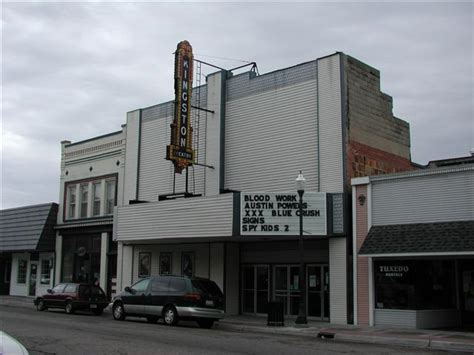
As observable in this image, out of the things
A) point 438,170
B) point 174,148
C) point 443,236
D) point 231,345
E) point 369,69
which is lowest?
point 231,345

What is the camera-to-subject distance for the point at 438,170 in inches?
780

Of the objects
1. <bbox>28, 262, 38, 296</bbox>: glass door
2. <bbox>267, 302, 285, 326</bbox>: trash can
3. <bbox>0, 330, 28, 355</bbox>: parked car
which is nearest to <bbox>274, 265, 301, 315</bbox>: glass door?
<bbox>267, 302, 285, 326</bbox>: trash can

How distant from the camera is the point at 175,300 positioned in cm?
2016

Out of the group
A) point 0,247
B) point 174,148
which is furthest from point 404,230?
point 0,247

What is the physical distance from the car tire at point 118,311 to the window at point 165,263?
20.5ft

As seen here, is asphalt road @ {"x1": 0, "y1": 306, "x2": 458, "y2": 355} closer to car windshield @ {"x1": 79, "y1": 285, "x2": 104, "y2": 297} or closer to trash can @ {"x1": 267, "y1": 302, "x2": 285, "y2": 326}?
trash can @ {"x1": 267, "y1": 302, "x2": 285, "y2": 326}

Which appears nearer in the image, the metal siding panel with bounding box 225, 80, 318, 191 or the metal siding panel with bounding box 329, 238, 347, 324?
the metal siding panel with bounding box 329, 238, 347, 324

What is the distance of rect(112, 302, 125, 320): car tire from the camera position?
22136 mm

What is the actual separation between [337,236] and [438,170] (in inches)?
176

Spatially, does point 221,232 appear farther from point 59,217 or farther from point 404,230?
point 59,217

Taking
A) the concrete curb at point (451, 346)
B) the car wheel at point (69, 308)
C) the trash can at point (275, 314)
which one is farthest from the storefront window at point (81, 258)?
the concrete curb at point (451, 346)

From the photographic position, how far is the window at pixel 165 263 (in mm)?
28609

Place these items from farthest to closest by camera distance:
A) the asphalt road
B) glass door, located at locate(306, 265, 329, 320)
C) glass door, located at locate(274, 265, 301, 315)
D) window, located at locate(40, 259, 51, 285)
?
window, located at locate(40, 259, 51, 285) < glass door, located at locate(274, 265, 301, 315) < glass door, located at locate(306, 265, 329, 320) < the asphalt road

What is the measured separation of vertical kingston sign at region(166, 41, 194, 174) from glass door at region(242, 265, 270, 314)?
529 centimetres
